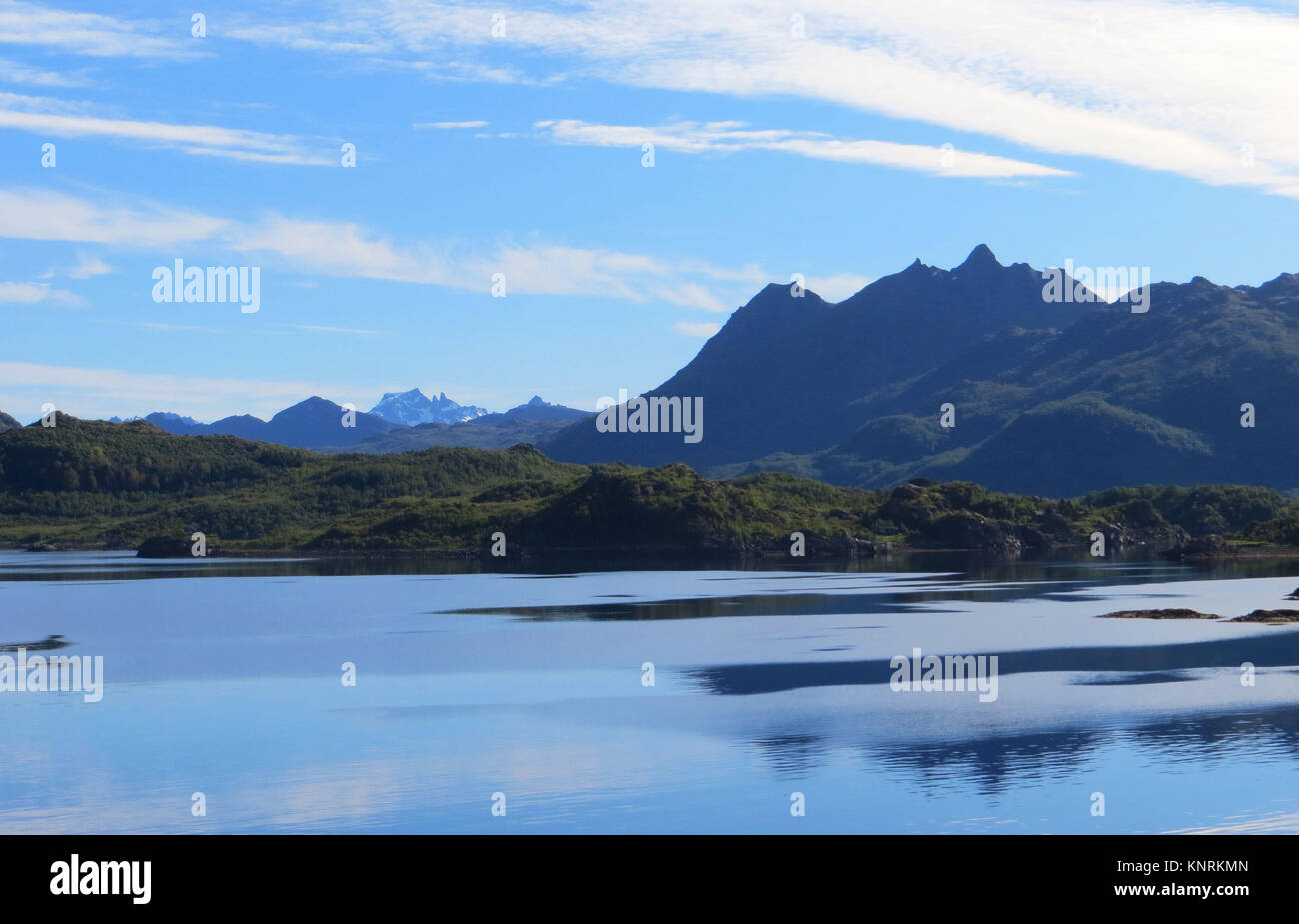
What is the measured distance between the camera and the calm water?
31.2 meters

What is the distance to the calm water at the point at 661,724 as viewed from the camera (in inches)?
1230

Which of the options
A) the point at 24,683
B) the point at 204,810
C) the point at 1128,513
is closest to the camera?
the point at 204,810

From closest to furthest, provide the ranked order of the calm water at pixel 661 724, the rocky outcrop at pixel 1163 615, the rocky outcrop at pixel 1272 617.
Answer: the calm water at pixel 661 724 < the rocky outcrop at pixel 1272 617 < the rocky outcrop at pixel 1163 615

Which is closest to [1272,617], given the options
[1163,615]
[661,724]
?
[1163,615]

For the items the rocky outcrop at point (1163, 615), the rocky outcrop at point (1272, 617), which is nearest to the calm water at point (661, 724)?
the rocky outcrop at point (1163, 615)

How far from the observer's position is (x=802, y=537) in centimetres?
17512

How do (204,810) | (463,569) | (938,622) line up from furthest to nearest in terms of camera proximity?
1. (463,569)
2. (938,622)
3. (204,810)

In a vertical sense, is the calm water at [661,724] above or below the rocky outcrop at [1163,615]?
below

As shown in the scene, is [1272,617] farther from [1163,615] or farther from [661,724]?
[661,724]

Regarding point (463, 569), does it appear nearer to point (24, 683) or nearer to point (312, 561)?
point (312, 561)

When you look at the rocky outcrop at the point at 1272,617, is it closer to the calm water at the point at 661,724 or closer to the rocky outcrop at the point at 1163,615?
the rocky outcrop at the point at 1163,615
